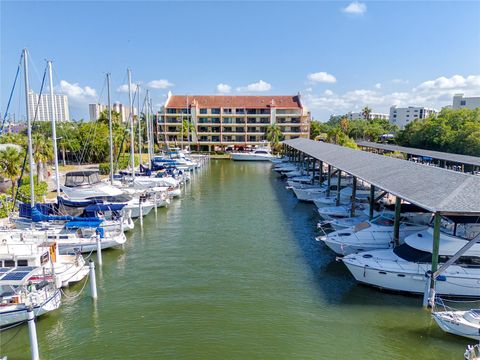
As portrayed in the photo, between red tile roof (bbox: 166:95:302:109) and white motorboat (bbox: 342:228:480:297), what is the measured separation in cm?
8916

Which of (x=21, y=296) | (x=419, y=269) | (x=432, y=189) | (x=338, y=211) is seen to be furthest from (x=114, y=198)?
(x=432, y=189)

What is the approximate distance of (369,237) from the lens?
24422 millimetres

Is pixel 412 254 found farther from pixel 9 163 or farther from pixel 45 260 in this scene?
pixel 9 163

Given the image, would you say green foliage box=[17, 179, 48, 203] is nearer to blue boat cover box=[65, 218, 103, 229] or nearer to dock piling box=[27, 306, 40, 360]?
blue boat cover box=[65, 218, 103, 229]

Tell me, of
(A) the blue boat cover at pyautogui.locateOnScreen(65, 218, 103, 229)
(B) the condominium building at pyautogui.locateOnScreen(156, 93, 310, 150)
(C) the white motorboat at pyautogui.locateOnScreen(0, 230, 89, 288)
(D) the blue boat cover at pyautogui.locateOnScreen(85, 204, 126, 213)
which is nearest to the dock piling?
(C) the white motorboat at pyautogui.locateOnScreen(0, 230, 89, 288)

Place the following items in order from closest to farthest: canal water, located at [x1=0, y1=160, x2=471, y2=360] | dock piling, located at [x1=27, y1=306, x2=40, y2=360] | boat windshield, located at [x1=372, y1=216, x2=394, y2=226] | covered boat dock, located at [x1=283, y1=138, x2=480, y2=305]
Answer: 1. dock piling, located at [x1=27, y1=306, x2=40, y2=360]
2. canal water, located at [x1=0, y1=160, x2=471, y2=360]
3. covered boat dock, located at [x1=283, y1=138, x2=480, y2=305]
4. boat windshield, located at [x1=372, y1=216, x2=394, y2=226]

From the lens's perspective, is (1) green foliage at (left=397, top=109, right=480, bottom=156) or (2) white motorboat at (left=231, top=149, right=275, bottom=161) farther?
(2) white motorboat at (left=231, top=149, right=275, bottom=161)

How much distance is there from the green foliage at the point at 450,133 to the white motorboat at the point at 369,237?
48.5m

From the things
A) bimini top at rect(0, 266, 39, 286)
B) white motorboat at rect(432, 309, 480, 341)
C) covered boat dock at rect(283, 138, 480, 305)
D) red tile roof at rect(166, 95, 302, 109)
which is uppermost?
red tile roof at rect(166, 95, 302, 109)

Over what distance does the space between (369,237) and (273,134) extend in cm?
7841

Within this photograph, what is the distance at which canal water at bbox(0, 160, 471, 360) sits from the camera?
15.3 m

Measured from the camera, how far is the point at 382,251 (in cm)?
2177

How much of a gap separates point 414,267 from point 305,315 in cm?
641

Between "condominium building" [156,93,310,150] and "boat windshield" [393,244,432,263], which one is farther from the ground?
"condominium building" [156,93,310,150]
